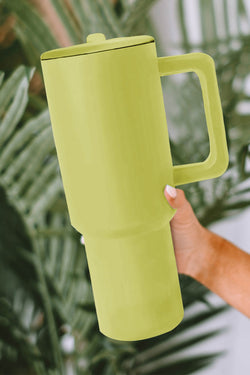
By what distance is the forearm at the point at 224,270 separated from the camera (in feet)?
1.77

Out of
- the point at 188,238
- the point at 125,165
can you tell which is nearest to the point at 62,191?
the point at 188,238

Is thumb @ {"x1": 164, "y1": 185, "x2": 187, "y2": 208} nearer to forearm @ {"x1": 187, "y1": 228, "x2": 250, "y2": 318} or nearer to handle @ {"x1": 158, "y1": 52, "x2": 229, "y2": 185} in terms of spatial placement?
handle @ {"x1": 158, "y1": 52, "x2": 229, "y2": 185}

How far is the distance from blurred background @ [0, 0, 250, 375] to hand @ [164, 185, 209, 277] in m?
0.11

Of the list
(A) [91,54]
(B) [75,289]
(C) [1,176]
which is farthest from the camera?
(B) [75,289]

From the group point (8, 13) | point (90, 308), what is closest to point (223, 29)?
point (8, 13)

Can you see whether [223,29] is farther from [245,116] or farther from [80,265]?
[80,265]

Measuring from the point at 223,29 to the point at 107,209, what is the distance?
0.38 metres

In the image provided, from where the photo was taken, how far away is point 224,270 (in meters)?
0.55

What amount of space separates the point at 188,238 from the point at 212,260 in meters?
0.04

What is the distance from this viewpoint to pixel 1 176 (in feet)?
2.16

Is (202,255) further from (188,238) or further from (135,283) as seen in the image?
(135,283)

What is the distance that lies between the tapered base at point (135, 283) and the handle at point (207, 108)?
0.19ft

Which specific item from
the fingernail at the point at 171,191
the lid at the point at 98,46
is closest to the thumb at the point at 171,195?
the fingernail at the point at 171,191

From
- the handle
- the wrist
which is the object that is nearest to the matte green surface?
the handle
